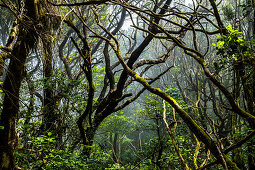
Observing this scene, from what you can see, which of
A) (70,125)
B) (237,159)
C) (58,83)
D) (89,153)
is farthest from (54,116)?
(237,159)

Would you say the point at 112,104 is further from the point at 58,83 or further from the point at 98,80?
the point at 98,80

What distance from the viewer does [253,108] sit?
1.74m

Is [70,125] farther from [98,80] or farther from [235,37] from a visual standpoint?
[98,80]

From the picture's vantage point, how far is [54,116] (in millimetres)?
3604

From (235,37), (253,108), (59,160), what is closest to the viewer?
(235,37)

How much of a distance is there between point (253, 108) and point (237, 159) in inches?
29.3

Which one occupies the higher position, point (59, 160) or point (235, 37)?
point (235, 37)

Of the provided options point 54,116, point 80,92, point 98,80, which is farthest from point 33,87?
point 98,80

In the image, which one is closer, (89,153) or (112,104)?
(89,153)

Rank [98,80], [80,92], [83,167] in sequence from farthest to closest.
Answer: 1. [98,80]
2. [80,92]
3. [83,167]

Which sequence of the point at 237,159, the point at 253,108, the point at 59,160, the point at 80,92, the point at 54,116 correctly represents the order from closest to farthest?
1. the point at 253,108
2. the point at 237,159
3. the point at 59,160
4. the point at 54,116
5. the point at 80,92

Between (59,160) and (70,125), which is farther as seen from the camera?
(70,125)

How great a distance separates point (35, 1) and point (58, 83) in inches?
75.7

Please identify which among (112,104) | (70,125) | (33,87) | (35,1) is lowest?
(70,125)
